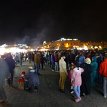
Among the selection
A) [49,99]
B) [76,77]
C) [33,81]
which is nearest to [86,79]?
[76,77]

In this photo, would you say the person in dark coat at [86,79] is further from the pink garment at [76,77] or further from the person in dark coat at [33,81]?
the person in dark coat at [33,81]

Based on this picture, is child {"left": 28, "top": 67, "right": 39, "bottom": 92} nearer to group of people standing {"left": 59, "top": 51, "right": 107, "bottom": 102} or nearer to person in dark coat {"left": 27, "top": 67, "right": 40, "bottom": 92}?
person in dark coat {"left": 27, "top": 67, "right": 40, "bottom": 92}

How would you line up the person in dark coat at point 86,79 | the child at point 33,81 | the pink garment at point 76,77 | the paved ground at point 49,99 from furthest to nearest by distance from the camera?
the child at point 33,81, the person in dark coat at point 86,79, the pink garment at point 76,77, the paved ground at point 49,99

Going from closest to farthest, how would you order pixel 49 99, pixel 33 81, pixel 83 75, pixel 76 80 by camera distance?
pixel 76 80 < pixel 49 99 < pixel 83 75 < pixel 33 81

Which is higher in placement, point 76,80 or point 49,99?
point 76,80

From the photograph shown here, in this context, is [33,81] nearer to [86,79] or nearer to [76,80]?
[86,79]

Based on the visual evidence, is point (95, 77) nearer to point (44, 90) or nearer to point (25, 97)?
point (44, 90)

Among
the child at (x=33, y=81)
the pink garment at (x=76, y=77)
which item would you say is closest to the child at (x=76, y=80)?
the pink garment at (x=76, y=77)

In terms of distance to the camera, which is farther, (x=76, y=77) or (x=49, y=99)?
(x=49, y=99)

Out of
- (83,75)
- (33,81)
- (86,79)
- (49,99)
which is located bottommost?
(49,99)

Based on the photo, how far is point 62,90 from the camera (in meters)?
16.7

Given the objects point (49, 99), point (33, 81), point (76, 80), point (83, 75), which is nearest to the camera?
point (76, 80)

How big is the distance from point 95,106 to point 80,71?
196 cm

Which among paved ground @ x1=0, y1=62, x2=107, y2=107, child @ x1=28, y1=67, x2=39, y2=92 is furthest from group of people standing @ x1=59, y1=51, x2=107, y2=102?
child @ x1=28, y1=67, x2=39, y2=92
